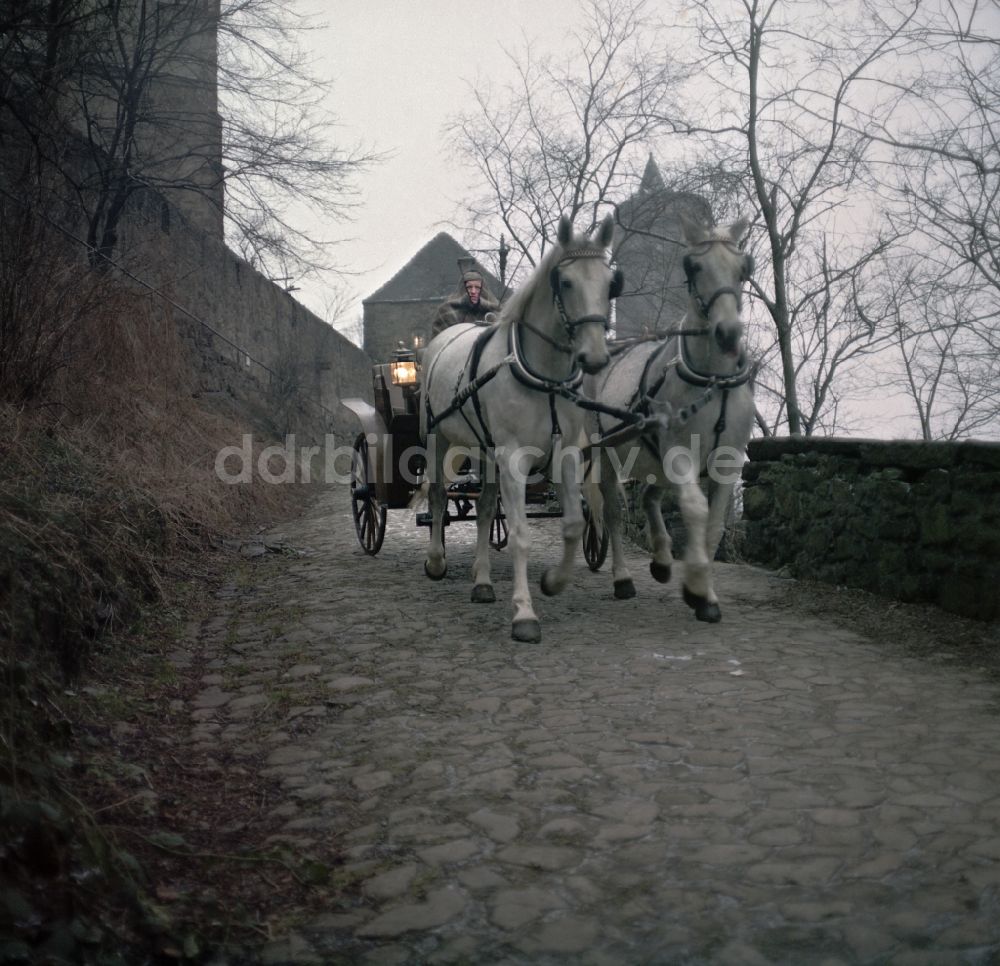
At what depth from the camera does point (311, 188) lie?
43.9 feet

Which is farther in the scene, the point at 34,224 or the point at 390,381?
the point at 390,381

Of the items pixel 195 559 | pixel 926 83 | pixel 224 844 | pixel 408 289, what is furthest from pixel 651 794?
pixel 408 289

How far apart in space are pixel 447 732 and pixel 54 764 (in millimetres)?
1538

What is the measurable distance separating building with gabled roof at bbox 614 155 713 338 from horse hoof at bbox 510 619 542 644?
236cm

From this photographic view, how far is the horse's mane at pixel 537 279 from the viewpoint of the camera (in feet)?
18.4

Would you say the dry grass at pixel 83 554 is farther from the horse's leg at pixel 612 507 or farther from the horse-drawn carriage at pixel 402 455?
the horse's leg at pixel 612 507

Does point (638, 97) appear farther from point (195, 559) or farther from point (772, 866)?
point (772, 866)

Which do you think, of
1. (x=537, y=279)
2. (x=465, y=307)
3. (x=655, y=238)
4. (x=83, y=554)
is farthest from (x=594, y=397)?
(x=655, y=238)

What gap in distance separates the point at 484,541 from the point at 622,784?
12.3ft

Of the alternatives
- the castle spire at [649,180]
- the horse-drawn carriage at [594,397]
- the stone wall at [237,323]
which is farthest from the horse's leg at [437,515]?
the castle spire at [649,180]

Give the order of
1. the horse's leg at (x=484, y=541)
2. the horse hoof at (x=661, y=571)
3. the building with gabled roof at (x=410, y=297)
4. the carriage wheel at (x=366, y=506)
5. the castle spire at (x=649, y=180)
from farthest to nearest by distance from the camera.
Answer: the building with gabled roof at (x=410, y=297) < the castle spire at (x=649, y=180) < the carriage wheel at (x=366, y=506) < the horse hoof at (x=661, y=571) < the horse's leg at (x=484, y=541)

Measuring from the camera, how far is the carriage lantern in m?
8.41

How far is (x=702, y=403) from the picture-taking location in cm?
595

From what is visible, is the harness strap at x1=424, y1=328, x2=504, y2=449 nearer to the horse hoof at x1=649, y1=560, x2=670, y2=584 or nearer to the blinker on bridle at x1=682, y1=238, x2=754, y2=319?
the blinker on bridle at x1=682, y1=238, x2=754, y2=319
